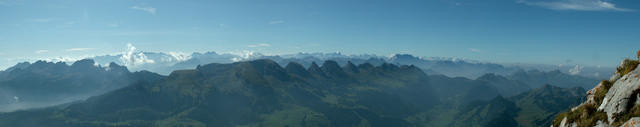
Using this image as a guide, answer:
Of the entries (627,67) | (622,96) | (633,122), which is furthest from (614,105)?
(627,67)

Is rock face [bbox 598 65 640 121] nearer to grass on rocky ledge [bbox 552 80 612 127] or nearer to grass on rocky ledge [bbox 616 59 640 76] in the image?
grass on rocky ledge [bbox 552 80 612 127]

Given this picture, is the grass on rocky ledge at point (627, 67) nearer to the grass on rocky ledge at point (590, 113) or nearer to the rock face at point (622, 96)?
the grass on rocky ledge at point (590, 113)

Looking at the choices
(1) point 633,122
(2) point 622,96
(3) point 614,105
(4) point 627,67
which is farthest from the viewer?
(4) point 627,67

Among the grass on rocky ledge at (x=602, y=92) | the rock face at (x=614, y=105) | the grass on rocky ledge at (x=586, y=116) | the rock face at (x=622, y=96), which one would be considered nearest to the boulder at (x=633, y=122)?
the rock face at (x=614, y=105)

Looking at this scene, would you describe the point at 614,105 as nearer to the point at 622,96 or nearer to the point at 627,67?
the point at 622,96

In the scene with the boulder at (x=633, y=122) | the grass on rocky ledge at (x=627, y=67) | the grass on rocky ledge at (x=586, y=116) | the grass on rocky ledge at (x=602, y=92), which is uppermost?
the grass on rocky ledge at (x=627, y=67)

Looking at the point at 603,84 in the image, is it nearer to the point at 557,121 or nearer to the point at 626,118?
the point at 557,121

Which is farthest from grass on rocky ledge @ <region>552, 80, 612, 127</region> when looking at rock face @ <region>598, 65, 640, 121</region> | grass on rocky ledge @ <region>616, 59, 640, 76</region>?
grass on rocky ledge @ <region>616, 59, 640, 76</region>

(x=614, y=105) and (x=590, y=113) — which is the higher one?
(x=614, y=105)
